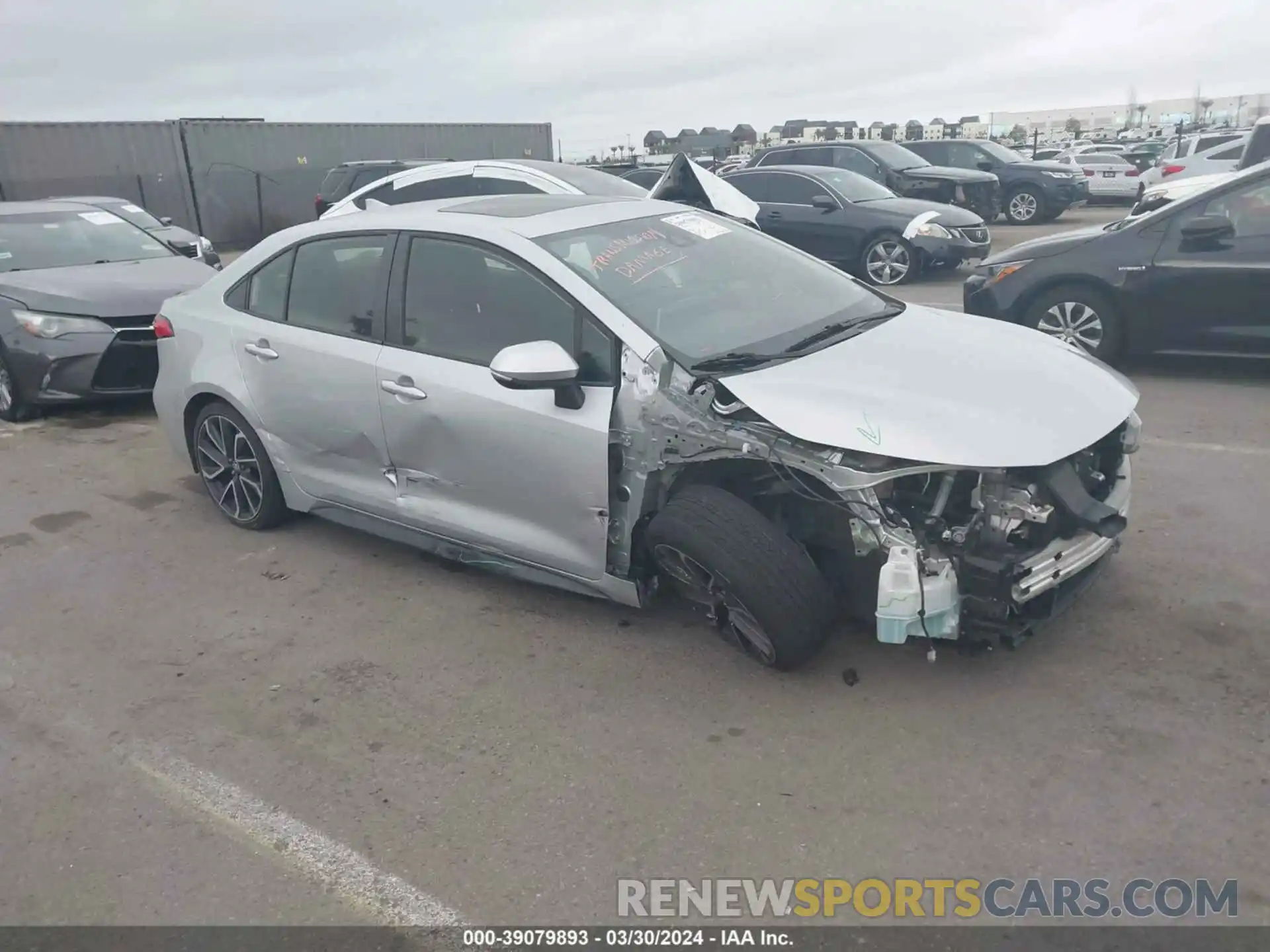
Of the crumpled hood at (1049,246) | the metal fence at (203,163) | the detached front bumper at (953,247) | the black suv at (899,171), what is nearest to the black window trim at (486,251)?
the crumpled hood at (1049,246)

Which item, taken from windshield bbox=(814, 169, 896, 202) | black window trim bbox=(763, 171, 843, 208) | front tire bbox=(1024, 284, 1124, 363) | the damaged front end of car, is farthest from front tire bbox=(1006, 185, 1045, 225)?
the damaged front end of car

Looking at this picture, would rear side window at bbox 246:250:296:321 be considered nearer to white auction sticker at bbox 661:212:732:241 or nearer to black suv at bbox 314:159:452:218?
white auction sticker at bbox 661:212:732:241

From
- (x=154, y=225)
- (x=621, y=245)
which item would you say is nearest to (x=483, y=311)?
(x=621, y=245)

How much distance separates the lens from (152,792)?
3.29 m

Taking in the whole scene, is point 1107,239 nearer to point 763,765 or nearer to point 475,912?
point 763,765

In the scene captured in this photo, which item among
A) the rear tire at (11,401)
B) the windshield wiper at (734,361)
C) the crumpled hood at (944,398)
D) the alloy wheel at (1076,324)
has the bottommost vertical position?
the rear tire at (11,401)

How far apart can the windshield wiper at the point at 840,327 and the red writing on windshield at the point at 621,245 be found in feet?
2.69

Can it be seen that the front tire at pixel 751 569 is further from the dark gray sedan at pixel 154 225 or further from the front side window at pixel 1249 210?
the dark gray sedan at pixel 154 225

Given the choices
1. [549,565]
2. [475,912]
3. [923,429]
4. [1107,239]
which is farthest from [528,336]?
[1107,239]

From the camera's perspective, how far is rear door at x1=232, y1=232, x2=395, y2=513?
177 inches

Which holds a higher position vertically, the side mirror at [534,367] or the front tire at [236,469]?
A: the side mirror at [534,367]

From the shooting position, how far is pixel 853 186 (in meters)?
13.4

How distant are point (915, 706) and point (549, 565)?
1.49 m

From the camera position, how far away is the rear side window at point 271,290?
16.3 feet
